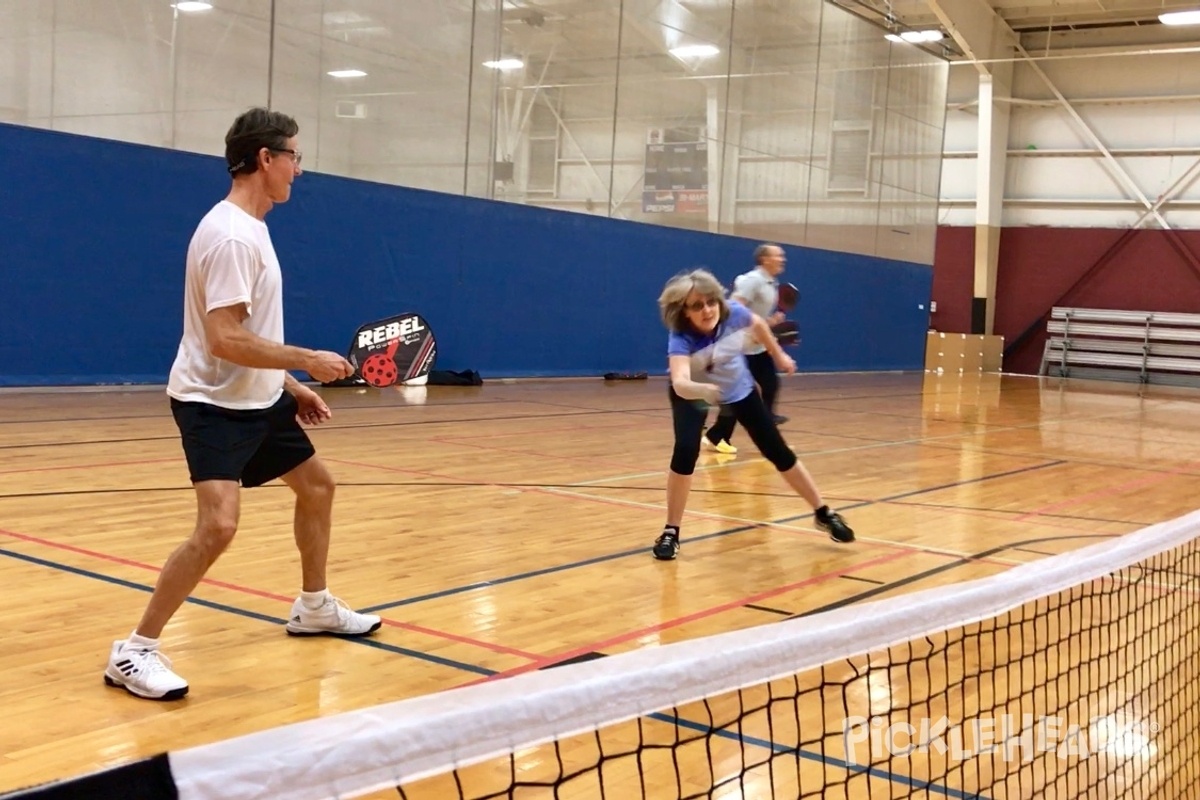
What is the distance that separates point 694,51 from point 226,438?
19.3 meters

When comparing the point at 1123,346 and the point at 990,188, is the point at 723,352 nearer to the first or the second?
the point at 990,188

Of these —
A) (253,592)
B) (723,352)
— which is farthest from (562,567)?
(253,592)

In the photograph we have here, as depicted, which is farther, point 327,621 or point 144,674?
point 327,621

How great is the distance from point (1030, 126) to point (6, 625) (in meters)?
31.6

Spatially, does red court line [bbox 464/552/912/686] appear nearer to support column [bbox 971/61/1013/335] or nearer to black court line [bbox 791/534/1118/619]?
black court line [bbox 791/534/1118/619]

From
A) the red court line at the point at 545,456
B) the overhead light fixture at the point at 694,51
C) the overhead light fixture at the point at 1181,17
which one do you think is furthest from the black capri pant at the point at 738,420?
the overhead light fixture at the point at 1181,17

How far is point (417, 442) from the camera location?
1079cm

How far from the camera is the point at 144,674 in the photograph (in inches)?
154

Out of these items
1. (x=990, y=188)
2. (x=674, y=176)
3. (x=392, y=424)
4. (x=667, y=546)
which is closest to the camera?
(x=667, y=546)

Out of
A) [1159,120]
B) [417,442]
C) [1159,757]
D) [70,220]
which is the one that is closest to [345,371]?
[1159,757]

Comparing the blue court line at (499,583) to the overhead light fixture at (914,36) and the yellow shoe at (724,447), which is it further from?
the overhead light fixture at (914,36)

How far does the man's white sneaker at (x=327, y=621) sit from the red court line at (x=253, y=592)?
24 centimetres

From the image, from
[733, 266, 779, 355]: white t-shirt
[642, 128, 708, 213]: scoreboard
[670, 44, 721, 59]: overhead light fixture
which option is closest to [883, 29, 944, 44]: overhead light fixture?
[670, 44, 721, 59]: overhead light fixture

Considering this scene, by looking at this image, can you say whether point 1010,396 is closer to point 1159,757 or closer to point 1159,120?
point 1159,120
